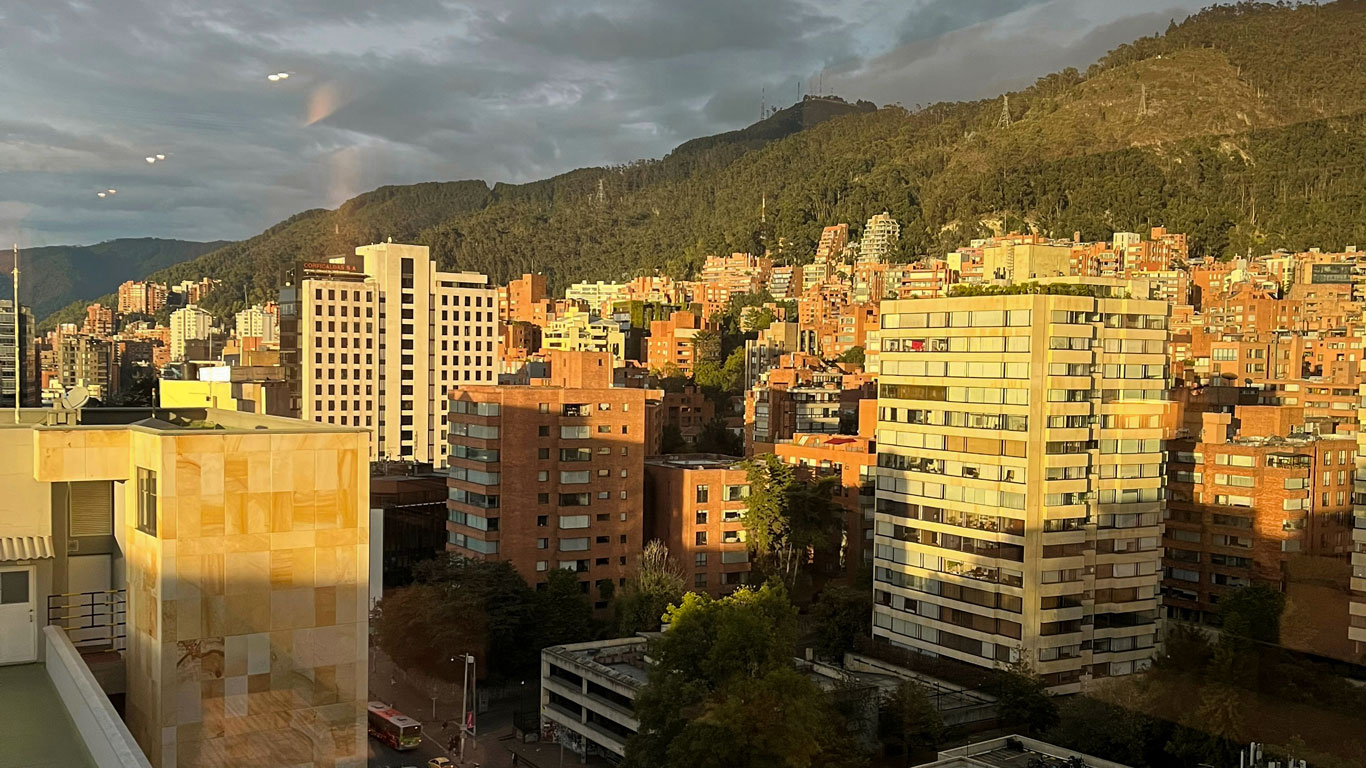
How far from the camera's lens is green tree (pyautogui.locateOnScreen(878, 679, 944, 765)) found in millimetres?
11586

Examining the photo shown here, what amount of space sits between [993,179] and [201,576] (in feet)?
179

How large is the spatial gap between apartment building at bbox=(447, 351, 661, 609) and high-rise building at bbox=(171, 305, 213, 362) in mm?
19379

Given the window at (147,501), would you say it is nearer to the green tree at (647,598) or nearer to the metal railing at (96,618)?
the metal railing at (96,618)

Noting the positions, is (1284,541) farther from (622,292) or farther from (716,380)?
(622,292)

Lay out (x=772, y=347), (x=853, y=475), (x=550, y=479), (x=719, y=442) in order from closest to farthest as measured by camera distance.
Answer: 1. (x=550, y=479)
2. (x=853, y=475)
3. (x=719, y=442)
4. (x=772, y=347)

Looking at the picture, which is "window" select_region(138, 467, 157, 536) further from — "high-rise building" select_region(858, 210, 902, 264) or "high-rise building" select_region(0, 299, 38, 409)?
"high-rise building" select_region(858, 210, 902, 264)

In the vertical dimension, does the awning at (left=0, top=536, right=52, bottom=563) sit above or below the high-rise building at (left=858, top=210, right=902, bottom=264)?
below

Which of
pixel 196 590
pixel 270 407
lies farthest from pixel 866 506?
pixel 196 590

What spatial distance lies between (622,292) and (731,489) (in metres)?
41.6

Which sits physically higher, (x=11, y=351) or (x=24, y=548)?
(x=11, y=351)

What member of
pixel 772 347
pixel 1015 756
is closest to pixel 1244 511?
pixel 1015 756

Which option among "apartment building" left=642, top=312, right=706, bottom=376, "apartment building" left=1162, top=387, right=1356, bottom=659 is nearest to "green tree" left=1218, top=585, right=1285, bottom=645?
"apartment building" left=1162, top=387, right=1356, bottom=659

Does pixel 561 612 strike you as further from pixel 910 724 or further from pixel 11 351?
pixel 11 351

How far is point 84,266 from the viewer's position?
52.9 feet
